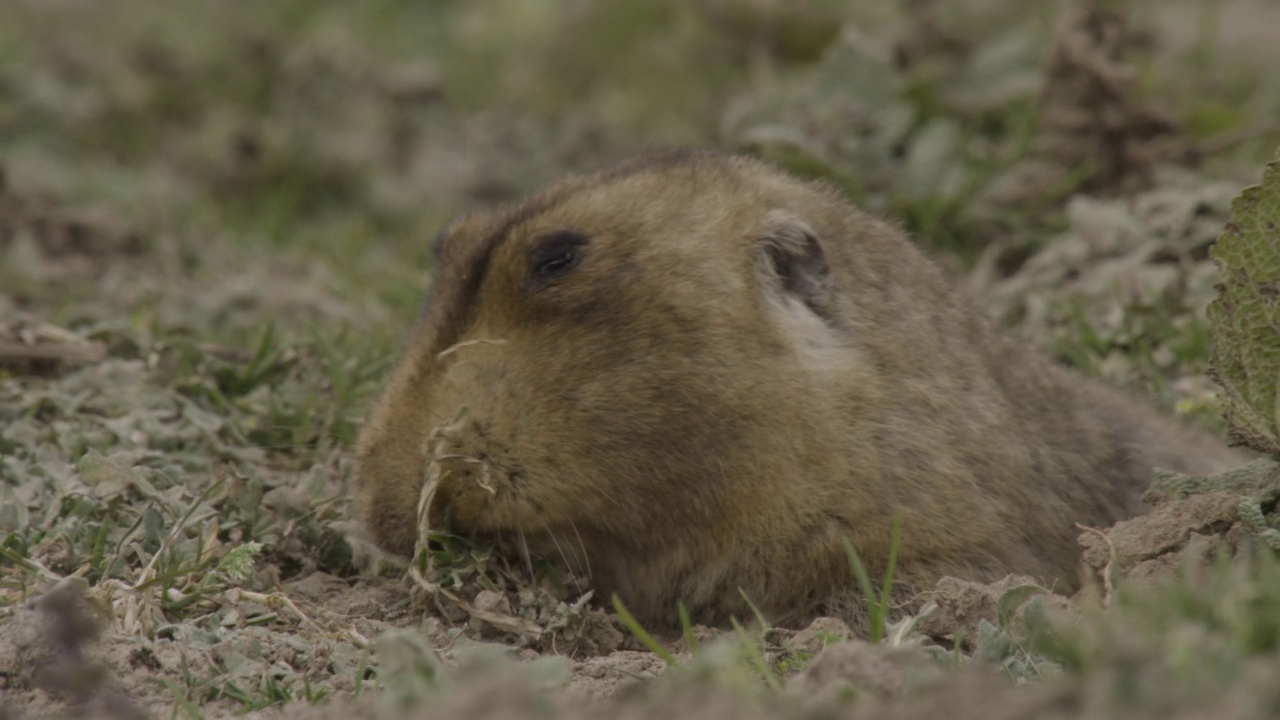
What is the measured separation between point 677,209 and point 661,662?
101 cm

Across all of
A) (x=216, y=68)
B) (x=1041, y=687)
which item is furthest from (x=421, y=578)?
(x=216, y=68)

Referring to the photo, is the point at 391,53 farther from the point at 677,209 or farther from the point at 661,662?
the point at 661,662

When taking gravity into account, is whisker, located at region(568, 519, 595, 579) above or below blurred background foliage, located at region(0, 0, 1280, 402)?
below

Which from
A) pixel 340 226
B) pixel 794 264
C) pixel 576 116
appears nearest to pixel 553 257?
pixel 794 264

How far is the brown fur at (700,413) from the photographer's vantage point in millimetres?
3232

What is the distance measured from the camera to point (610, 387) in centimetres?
324

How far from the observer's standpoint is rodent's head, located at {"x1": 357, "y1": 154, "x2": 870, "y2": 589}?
10.5 ft

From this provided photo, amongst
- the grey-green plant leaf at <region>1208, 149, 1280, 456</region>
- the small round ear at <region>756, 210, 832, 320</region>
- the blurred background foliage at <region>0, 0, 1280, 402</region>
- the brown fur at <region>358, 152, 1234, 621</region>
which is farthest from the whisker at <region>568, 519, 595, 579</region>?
the blurred background foliage at <region>0, 0, 1280, 402</region>

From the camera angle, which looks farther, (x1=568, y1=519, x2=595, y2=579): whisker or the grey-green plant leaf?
(x1=568, y1=519, x2=595, y2=579): whisker

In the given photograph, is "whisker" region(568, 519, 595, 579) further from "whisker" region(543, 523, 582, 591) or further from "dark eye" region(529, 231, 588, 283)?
"dark eye" region(529, 231, 588, 283)

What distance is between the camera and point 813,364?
3.46 m

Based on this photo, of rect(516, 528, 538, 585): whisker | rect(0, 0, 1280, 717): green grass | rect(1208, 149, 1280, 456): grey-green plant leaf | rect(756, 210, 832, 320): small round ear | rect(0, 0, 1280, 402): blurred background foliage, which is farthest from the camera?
rect(0, 0, 1280, 402): blurred background foliage

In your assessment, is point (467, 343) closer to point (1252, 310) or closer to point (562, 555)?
point (562, 555)

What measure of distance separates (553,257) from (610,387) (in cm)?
32
